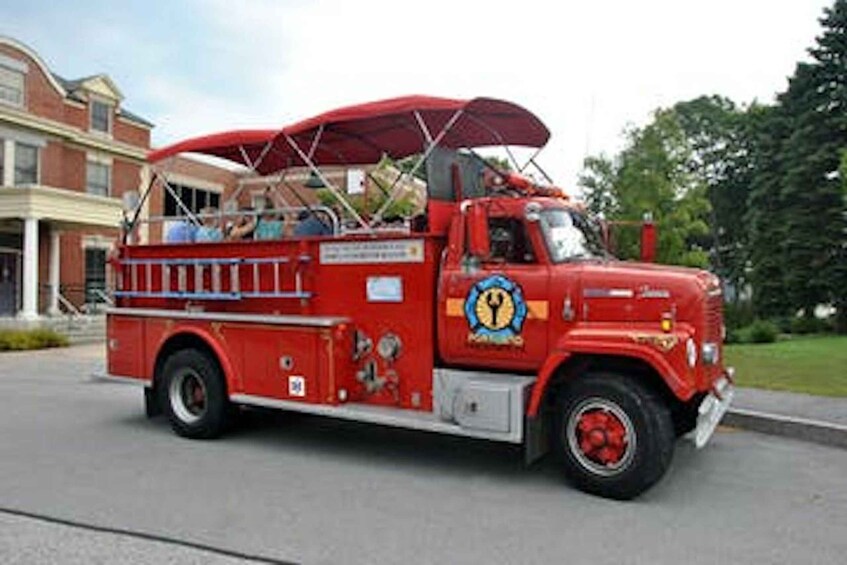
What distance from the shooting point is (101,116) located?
32.3 metres

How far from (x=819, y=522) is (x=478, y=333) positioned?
3064mm

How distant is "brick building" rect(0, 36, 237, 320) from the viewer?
25.5 m

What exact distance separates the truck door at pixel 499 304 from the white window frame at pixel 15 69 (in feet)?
84.4

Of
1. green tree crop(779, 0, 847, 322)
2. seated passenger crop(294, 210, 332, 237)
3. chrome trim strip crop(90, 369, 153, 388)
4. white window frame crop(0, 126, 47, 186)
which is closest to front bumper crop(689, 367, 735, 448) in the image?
seated passenger crop(294, 210, 332, 237)

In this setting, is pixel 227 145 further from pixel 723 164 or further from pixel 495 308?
pixel 723 164

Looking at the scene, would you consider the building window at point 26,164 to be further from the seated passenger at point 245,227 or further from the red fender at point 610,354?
the red fender at point 610,354

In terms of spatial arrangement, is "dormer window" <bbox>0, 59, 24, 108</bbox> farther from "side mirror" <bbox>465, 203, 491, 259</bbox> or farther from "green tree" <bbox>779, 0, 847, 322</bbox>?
"green tree" <bbox>779, 0, 847, 322</bbox>

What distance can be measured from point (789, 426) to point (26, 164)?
2769 centimetres

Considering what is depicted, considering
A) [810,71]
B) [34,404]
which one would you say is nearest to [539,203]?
[34,404]

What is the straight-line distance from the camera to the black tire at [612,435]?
626 cm

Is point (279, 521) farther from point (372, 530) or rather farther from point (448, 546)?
point (448, 546)

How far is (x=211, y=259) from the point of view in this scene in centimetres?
872

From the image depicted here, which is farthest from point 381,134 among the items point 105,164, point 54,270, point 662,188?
point 105,164

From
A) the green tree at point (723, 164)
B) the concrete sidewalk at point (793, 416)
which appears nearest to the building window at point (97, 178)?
the concrete sidewalk at point (793, 416)
